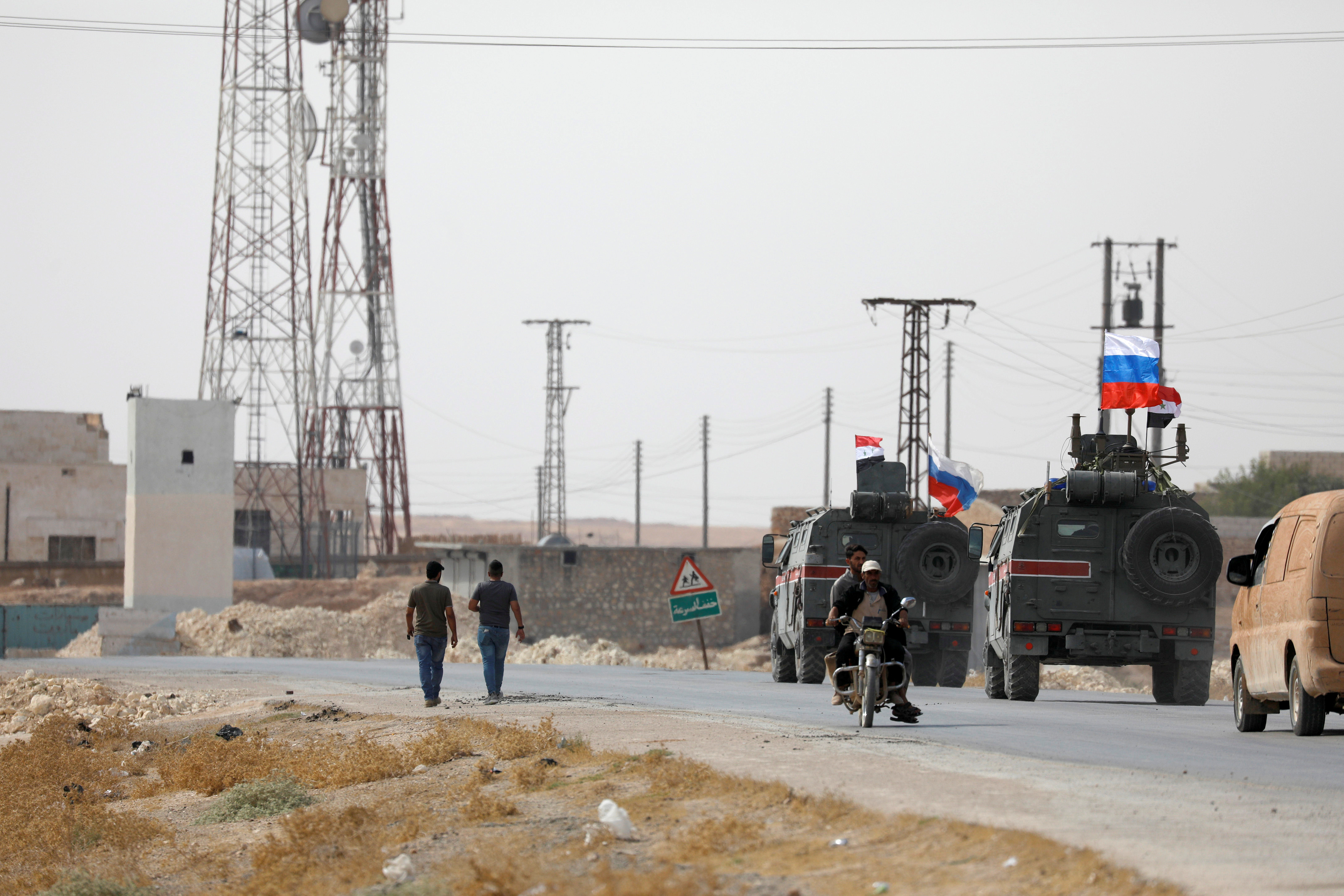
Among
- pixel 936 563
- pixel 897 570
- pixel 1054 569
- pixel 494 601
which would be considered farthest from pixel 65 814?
pixel 936 563

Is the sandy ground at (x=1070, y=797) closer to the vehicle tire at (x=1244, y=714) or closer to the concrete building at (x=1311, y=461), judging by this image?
the vehicle tire at (x=1244, y=714)

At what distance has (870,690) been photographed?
14.4 meters

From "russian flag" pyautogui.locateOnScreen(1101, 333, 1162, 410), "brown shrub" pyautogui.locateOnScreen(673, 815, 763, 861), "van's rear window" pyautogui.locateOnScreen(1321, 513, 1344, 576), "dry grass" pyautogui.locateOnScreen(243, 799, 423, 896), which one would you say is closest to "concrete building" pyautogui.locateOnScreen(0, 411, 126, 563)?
"russian flag" pyautogui.locateOnScreen(1101, 333, 1162, 410)

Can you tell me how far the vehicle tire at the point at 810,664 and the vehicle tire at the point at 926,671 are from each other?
4.89 ft

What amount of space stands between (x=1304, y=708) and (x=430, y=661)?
389 inches

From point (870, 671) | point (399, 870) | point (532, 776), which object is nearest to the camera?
point (399, 870)

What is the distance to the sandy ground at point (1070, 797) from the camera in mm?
7754

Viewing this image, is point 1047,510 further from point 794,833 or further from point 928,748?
point 794,833

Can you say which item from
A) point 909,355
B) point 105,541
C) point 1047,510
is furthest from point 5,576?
point 1047,510

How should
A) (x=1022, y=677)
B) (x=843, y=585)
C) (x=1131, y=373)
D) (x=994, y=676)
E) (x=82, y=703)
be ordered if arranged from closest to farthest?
(x=843, y=585)
(x=1022, y=677)
(x=994, y=676)
(x=82, y=703)
(x=1131, y=373)

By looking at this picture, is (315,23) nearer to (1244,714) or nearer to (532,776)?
(1244,714)

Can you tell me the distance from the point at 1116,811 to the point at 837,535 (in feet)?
51.6

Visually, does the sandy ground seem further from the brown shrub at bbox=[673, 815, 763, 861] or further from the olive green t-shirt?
the olive green t-shirt

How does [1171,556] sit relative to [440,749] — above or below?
above
